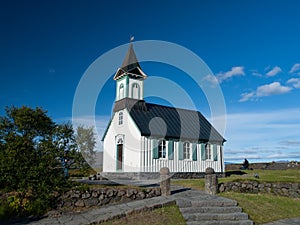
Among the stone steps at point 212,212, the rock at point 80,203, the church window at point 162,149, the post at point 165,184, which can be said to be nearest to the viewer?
the stone steps at point 212,212

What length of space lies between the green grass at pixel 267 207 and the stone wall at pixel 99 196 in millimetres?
3370

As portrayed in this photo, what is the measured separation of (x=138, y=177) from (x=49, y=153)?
10.1 meters

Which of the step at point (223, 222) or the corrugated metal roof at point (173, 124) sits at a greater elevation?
the corrugated metal roof at point (173, 124)

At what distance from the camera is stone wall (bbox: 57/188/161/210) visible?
9.17 metres

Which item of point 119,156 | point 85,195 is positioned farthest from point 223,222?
point 119,156

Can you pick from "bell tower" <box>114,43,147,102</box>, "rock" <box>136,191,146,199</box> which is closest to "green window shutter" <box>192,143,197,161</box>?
"bell tower" <box>114,43,147,102</box>

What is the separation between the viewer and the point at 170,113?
2369 cm

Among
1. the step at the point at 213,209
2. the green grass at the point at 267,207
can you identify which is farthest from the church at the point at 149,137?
the step at the point at 213,209

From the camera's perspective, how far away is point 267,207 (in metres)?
9.66

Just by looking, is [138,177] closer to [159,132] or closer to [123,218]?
[159,132]

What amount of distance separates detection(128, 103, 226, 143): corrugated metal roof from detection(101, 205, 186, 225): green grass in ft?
36.2

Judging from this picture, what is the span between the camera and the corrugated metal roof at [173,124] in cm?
2019

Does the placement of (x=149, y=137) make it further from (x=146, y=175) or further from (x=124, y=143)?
(x=146, y=175)

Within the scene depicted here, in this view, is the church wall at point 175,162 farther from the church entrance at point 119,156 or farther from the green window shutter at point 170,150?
the church entrance at point 119,156
